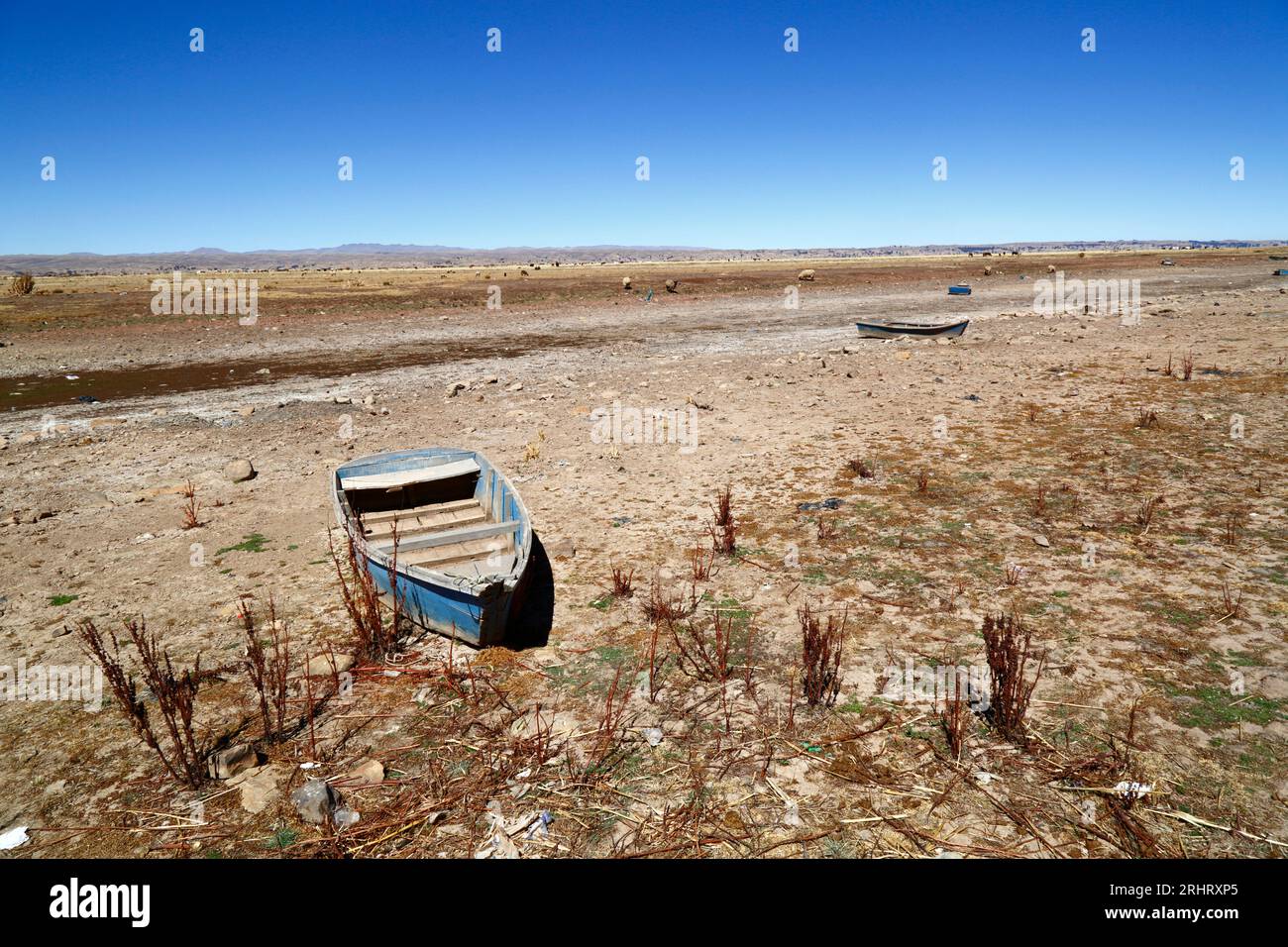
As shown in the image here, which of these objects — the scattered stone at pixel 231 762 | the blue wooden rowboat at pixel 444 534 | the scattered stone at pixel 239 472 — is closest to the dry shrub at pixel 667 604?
the blue wooden rowboat at pixel 444 534

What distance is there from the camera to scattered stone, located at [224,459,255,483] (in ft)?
37.6

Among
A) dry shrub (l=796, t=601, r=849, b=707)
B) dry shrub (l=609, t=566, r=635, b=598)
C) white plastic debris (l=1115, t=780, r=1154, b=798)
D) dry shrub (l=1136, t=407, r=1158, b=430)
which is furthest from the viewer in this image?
dry shrub (l=1136, t=407, r=1158, b=430)

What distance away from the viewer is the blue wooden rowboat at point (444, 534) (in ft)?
19.1

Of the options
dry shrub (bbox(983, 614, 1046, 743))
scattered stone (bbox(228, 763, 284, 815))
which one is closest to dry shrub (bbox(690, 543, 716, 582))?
dry shrub (bbox(983, 614, 1046, 743))

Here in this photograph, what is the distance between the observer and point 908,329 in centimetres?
2416

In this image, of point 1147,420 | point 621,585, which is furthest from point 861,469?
point 1147,420

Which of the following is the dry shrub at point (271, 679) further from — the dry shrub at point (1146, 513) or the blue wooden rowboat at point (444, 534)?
the dry shrub at point (1146, 513)

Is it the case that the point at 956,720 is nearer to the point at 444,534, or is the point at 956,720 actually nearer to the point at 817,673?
the point at 817,673

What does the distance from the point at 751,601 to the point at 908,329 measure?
2032cm

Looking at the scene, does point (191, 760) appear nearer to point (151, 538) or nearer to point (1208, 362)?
point (151, 538)

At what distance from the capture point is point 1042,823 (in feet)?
13.3

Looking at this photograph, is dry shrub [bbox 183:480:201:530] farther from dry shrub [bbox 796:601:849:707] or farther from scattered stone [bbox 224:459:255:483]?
dry shrub [bbox 796:601:849:707]

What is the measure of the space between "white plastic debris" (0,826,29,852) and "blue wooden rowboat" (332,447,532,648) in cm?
290

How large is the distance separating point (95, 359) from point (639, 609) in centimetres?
2693
